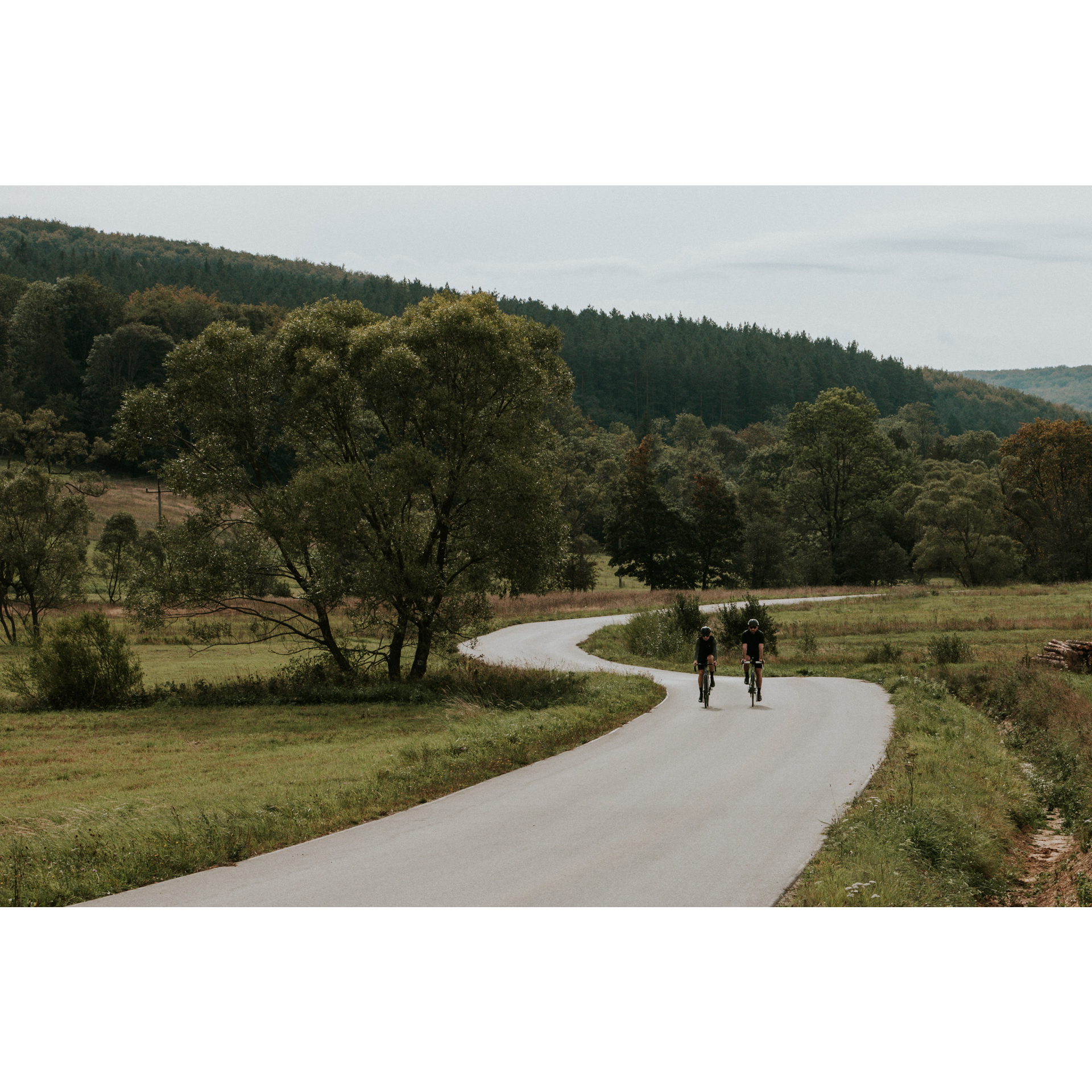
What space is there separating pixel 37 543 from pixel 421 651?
90.2ft

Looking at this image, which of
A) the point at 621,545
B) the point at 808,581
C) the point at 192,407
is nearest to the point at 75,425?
the point at 621,545

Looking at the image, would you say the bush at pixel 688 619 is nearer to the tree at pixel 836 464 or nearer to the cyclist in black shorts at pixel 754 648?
the cyclist in black shorts at pixel 754 648

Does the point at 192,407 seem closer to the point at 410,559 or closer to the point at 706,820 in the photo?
the point at 410,559

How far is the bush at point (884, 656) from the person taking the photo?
33500 millimetres

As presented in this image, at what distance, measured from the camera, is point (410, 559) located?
28.2 metres

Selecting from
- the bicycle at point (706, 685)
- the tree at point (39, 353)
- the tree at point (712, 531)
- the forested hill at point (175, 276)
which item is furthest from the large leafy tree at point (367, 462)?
the forested hill at point (175, 276)

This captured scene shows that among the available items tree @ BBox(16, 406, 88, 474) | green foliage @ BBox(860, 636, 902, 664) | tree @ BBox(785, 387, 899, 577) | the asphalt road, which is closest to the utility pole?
tree @ BBox(16, 406, 88, 474)

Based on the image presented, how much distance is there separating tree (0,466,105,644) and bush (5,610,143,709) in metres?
19.0

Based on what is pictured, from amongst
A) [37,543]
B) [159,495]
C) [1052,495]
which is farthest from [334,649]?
[159,495]

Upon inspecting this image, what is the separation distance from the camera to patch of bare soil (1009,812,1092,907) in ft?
38.8

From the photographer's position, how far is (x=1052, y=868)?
44.3 feet

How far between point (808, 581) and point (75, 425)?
91962 millimetres

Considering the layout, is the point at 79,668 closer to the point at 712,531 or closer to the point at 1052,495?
the point at 712,531

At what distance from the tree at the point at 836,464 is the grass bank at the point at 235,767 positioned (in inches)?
2403
